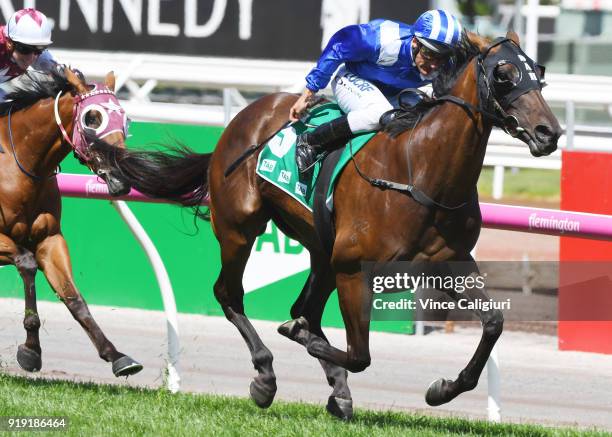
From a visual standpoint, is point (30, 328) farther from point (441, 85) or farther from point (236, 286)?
point (441, 85)

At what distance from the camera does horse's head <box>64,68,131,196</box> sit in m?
A: 6.17

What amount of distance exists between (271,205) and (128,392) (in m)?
1.18

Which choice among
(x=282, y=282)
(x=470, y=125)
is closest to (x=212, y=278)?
(x=282, y=282)

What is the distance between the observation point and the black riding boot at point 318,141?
5.83 m

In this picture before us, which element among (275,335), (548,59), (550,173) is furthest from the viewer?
(550,173)

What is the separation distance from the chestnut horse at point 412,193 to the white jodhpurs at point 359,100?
97 millimetres

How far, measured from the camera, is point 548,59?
56.2 ft

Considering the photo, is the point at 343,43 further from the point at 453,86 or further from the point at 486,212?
the point at 486,212

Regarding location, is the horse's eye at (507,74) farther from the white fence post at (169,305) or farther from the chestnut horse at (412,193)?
the white fence post at (169,305)

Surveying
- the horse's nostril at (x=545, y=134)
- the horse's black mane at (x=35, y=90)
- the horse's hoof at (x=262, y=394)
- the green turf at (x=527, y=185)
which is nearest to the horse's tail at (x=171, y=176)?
the horse's black mane at (x=35, y=90)

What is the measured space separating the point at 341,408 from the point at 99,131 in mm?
1751

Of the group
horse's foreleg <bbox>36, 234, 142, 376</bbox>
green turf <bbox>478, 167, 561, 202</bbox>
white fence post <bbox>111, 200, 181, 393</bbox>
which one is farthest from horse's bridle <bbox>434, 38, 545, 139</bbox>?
green turf <bbox>478, 167, 561, 202</bbox>

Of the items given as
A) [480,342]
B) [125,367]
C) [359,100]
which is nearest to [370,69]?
[359,100]

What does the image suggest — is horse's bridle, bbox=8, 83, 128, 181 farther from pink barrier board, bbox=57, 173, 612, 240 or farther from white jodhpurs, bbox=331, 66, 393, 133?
pink barrier board, bbox=57, 173, 612, 240
